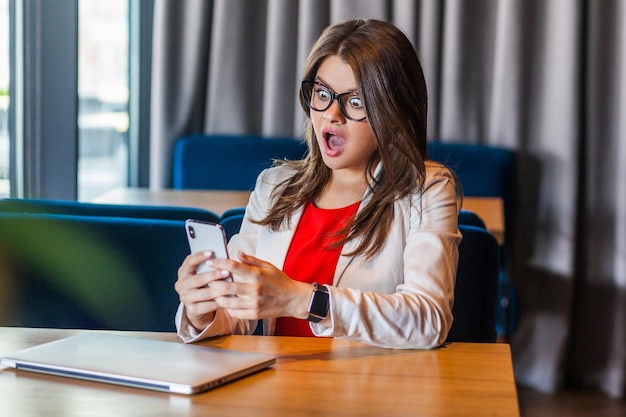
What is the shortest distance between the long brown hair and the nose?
62 mm

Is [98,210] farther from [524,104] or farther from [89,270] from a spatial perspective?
[524,104]

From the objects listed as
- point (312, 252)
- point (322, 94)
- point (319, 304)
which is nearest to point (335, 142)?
point (322, 94)

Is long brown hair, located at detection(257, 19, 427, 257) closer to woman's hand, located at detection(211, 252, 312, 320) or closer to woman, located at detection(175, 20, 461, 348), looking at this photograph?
woman, located at detection(175, 20, 461, 348)

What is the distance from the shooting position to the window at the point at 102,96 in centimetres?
412

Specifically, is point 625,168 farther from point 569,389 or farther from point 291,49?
point 291,49

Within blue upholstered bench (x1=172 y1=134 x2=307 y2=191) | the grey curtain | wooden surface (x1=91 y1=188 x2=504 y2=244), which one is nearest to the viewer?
wooden surface (x1=91 y1=188 x2=504 y2=244)

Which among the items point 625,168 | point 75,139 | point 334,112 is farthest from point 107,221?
point 625,168

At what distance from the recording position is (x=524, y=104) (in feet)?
14.3

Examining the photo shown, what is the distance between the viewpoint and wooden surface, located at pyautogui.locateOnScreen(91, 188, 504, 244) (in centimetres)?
357

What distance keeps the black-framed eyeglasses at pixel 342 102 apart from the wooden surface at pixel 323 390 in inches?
22.8

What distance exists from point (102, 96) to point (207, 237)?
287cm

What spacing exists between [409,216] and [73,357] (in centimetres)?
80

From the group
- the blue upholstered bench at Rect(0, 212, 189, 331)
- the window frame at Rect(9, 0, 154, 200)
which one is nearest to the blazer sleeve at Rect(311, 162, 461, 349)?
the blue upholstered bench at Rect(0, 212, 189, 331)

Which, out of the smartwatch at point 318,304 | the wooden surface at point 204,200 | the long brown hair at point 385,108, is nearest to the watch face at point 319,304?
the smartwatch at point 318,304
